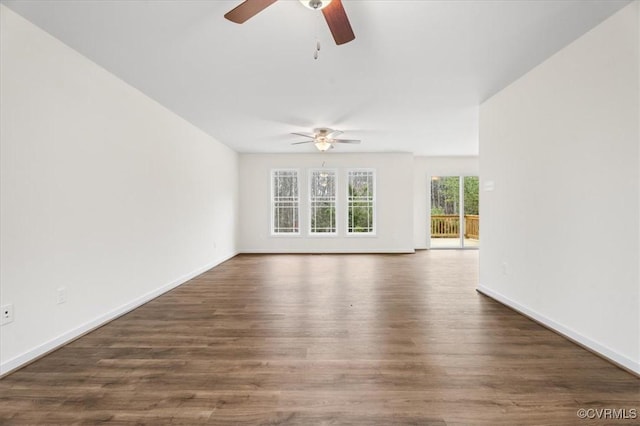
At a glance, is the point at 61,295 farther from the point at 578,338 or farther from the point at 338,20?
the point at 578,338

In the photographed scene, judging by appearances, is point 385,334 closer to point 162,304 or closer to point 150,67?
point 162,304

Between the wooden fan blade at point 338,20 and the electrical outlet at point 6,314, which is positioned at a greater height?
the wooden fan blade at point 338,20

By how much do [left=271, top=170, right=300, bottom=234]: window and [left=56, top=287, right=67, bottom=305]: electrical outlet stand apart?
522cm

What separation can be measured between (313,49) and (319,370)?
2.55 meters

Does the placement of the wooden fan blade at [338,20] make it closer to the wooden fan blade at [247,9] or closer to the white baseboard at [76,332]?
the wooden fan blade at [247,9]

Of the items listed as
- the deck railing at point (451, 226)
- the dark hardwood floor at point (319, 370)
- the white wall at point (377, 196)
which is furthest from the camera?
the deck railing at point (451, 226)

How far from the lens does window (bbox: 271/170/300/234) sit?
7547mm

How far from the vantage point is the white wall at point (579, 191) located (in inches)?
78.6

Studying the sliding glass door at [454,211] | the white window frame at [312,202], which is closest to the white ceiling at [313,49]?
the white window frame at [312,202]

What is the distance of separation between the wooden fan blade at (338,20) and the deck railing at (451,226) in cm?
710

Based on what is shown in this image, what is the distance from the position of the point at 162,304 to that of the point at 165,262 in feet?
2.31

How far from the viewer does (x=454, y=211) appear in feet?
26.6

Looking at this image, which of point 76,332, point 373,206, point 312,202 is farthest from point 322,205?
point 76,332

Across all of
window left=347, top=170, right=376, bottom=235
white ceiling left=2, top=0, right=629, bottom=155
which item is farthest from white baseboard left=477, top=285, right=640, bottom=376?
window left=347, top=170, right=376, bottom=235
